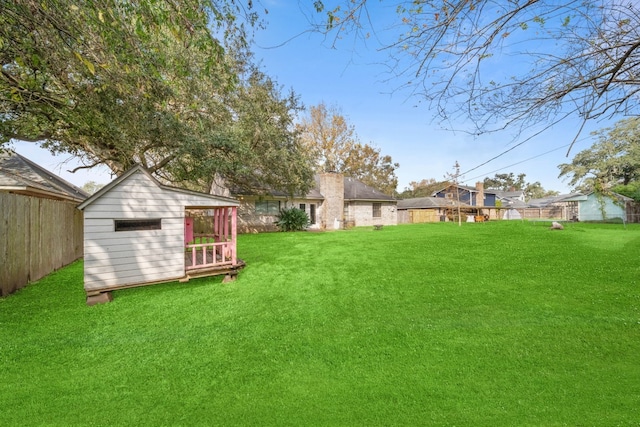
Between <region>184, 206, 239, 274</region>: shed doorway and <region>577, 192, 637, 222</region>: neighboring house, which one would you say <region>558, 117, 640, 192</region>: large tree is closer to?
<region>577, 192, 637, 222</region>: neighboring house

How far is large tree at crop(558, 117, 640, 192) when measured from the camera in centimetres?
3105

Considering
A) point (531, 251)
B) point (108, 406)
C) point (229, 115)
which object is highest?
point (229, 115)

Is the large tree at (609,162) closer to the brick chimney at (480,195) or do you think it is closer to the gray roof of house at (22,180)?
the brick chimney at (480,195)

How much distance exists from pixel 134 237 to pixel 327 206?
57.5ft

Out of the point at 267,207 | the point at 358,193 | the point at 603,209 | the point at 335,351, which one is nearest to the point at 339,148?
the point at 358,193

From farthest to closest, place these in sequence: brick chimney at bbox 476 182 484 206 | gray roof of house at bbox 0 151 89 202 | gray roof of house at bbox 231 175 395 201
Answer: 1. brick chimney at bbox 476 182 484 206
2. gray roof of house at bbox 231 175 395 201
3. gray roof of house at bbox 0 151 89 202

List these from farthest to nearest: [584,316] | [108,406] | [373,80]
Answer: [584,316]
[373,80]
[108,406]

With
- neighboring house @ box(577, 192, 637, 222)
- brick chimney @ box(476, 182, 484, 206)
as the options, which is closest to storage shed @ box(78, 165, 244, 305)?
neighboring house @ box(577, 192, 637, 222)

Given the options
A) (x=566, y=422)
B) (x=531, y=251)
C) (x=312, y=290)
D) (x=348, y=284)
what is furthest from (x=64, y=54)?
(x=531, y=251)

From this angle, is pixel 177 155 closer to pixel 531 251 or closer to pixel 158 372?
pixel 158 372

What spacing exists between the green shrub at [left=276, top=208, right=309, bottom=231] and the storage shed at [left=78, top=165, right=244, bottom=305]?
12.9m

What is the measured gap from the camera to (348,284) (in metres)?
6.55

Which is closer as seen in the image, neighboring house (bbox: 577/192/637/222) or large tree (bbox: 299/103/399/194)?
neighboring house (bbox: 577/192/637/222)

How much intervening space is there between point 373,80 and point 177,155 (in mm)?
11307
